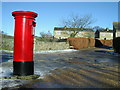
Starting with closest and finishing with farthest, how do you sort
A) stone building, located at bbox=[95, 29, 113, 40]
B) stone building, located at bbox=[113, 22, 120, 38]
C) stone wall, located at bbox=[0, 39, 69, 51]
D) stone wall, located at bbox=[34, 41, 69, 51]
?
stone wall, located at bbox=[0, 39, 69, 51] → stone wall, located at bbox=[34, 41, 69, 51] → stone building, located at bbox=[113, 22, 120, 38] → stone building, located at bbox=[95, 29, 113, 40]

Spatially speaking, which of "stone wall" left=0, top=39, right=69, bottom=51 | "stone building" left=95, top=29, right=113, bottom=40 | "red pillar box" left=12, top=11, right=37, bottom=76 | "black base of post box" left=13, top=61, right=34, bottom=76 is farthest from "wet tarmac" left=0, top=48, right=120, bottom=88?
"stone building" left=95, top=29, right=113, bottom=40

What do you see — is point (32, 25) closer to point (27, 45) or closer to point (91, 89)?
point (27, 45)

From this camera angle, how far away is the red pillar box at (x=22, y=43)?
4.79 meters

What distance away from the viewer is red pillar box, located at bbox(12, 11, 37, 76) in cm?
479

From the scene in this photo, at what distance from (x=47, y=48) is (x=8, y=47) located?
6.45 m

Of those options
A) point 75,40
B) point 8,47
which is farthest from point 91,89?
point 75,40

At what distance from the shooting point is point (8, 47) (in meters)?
22.0

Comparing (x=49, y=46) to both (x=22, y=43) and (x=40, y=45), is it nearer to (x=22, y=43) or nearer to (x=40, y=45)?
(x=40, y=45)

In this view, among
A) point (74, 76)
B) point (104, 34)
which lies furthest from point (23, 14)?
point (104, 34)

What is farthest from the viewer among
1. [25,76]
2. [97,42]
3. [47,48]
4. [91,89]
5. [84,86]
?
[97,42]

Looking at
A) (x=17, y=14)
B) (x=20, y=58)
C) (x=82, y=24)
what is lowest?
(x=20, y=58)

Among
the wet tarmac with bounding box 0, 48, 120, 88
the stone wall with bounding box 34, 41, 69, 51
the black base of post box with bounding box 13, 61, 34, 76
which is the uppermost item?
the stone wall with bounding box 34, 41, 69, 51

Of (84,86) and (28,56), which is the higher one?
(28,56)

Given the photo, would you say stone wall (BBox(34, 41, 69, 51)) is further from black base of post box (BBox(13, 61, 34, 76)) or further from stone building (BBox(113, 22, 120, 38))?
stone building (BBox(113, 22, 120, 38))
